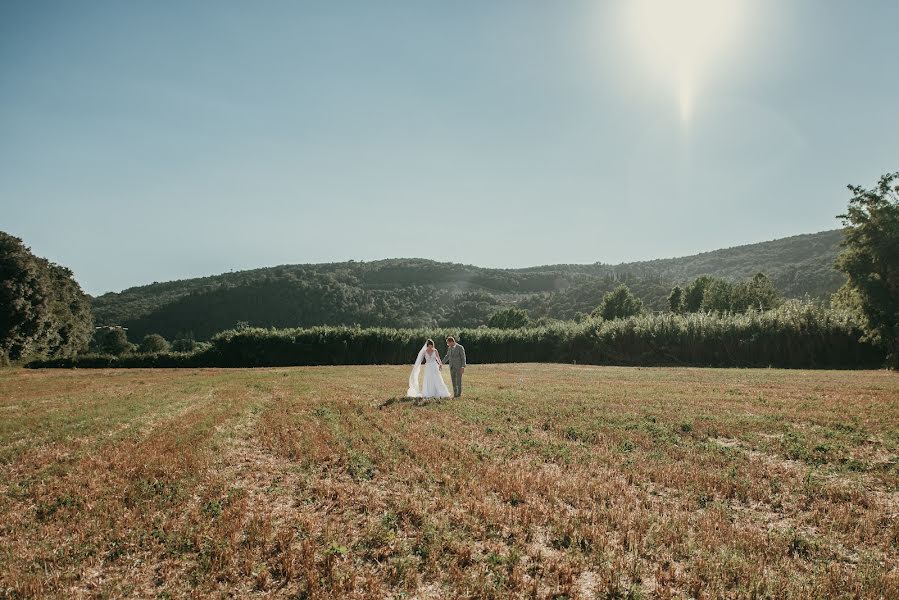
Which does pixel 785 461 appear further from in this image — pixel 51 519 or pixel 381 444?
pixel 51 519

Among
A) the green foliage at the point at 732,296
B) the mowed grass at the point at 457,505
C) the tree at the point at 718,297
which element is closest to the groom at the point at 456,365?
the mowed grass at the point at 457,505

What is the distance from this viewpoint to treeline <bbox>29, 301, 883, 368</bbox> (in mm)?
35219

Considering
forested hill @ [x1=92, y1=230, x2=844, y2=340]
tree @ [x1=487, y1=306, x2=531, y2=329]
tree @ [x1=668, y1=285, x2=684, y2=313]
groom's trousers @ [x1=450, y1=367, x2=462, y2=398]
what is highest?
forested hill @ [x1=92, y1=230, x2=844, y2=340]

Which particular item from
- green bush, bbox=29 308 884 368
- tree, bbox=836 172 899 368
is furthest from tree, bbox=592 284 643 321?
tree, bbox=836 172 899 368

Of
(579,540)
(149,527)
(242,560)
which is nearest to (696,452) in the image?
(579,540)

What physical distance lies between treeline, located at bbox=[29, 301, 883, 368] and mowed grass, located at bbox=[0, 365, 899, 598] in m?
26.4

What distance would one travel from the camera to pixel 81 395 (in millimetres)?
19547

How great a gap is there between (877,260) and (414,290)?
3846 inches

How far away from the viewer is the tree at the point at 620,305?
7981 cm

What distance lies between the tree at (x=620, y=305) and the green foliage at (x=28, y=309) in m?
75.5

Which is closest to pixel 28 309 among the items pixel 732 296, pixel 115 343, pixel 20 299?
pixel 20 299

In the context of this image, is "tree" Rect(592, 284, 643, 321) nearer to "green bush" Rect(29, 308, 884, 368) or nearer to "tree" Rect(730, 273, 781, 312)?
"tree" Rect(730, 273, 781, 312)

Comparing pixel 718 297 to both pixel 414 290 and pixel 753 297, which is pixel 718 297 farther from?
pixel 414 290

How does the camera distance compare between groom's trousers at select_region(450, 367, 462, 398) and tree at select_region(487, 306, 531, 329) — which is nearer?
groom's trousers at select_region(450, 367, 462, 398)
